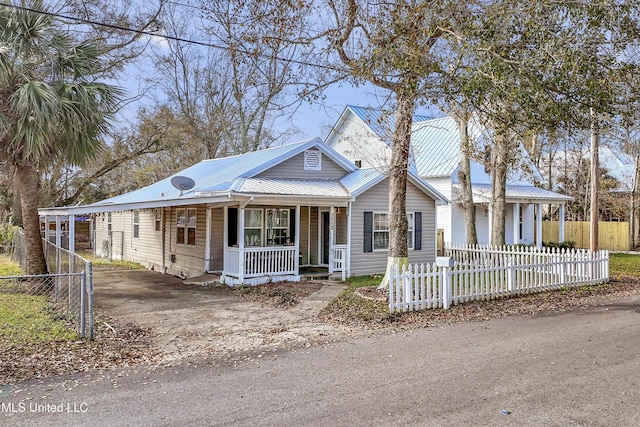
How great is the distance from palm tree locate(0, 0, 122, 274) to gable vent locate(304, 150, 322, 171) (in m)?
5.90

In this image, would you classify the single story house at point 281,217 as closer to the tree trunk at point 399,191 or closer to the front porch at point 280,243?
the front porch at point 280,243

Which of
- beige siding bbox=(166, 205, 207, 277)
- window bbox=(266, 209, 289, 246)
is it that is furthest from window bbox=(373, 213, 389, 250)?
beige siding bbox=(166, 205, 207, 277)

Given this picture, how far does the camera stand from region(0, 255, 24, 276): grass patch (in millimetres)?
15562

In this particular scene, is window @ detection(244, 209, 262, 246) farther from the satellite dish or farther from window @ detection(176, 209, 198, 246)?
window @ detection(176, 209, 198, 246)

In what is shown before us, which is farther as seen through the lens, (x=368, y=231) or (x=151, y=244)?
(x=151, y=244)

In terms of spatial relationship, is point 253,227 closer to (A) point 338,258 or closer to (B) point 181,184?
(B) point 181,184

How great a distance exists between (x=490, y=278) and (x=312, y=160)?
7.27m

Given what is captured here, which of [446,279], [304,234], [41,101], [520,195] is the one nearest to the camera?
[446,279]

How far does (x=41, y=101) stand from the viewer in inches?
443

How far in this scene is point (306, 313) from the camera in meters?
9.76

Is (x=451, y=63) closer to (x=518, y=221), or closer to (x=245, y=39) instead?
(x=245, y=39)

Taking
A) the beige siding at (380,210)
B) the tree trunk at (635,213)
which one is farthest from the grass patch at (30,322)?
the tree trunk at (635,213)

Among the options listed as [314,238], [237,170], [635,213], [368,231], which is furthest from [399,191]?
[635,213]

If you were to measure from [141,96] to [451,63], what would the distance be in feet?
67.5
